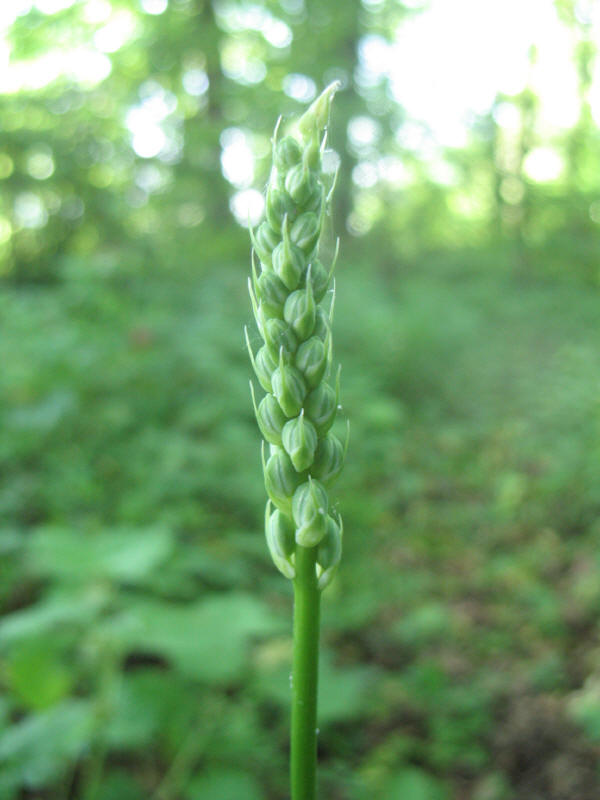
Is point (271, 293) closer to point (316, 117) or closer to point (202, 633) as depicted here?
point (316, 117)

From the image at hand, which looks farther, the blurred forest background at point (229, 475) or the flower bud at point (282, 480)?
the blurred forest background at point (229, 475)

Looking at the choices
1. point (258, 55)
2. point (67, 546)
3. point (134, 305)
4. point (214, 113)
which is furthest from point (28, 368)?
point (258, 55)

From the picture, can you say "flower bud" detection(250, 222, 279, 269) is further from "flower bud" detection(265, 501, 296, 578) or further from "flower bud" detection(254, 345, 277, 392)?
"flower bud" detection(265, 501, 296, 578)

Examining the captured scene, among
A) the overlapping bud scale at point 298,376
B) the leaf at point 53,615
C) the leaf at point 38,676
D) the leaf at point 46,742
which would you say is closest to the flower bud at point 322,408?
the overlapping bud scale at point 298,376

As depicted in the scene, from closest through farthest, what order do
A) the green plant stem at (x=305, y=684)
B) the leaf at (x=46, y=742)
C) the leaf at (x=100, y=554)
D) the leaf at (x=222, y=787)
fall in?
the green plant stem at (x=305, y=684)
the leaf at (x=46, y=742)
the leaf at (x=222, y=787)
the leaf at (x=100, y=554)

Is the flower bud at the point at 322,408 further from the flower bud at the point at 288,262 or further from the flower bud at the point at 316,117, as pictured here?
the flower bud at the point at 316,117

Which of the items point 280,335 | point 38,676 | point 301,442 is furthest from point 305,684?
point 38,676
